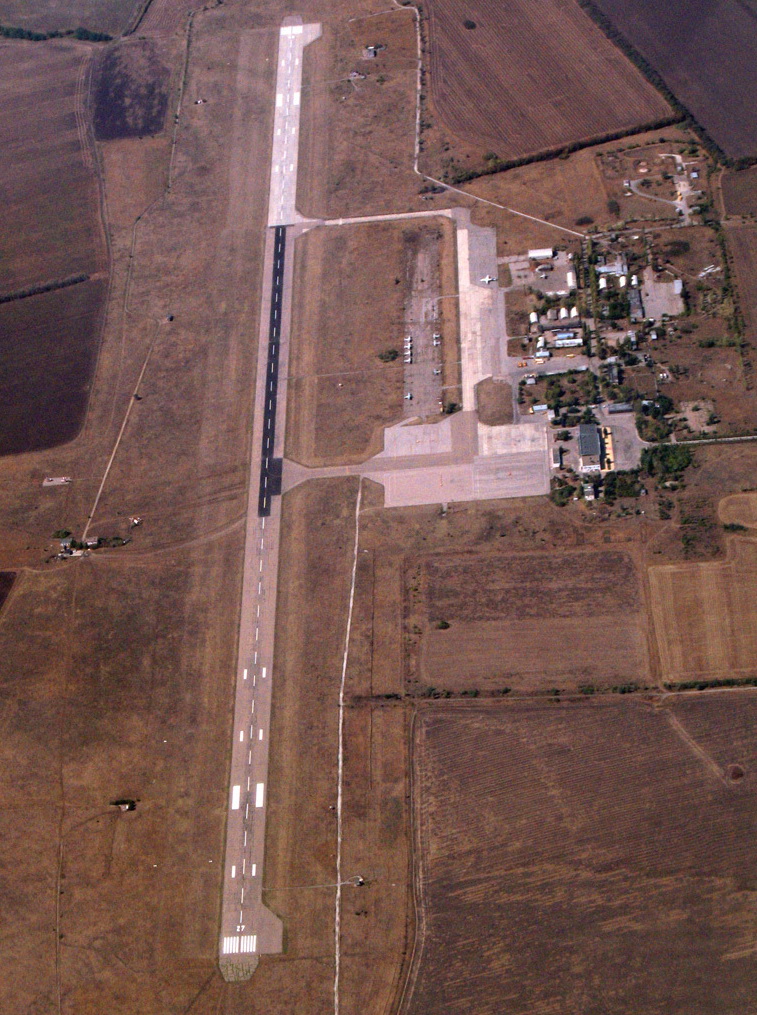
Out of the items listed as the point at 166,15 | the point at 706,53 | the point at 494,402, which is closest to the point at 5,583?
the point at 494,402

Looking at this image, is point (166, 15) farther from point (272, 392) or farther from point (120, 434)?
point (120, 434)

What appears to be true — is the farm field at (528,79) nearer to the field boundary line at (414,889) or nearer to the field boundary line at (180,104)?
the field boundary line at (180,104)

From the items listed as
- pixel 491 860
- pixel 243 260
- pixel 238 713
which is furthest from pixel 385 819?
pixel 243 260

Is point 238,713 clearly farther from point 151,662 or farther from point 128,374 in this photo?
point 128,374

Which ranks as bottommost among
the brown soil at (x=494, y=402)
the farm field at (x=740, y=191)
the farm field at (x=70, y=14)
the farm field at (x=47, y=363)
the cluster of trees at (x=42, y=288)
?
the brown soil at (x=494, y=402)

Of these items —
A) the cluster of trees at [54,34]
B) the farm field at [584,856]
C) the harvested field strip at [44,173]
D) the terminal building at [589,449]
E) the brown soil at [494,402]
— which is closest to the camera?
the farm field at [584,856]

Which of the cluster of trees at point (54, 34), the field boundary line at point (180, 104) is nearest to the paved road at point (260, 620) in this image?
the field boundary line at point (180, 104)
